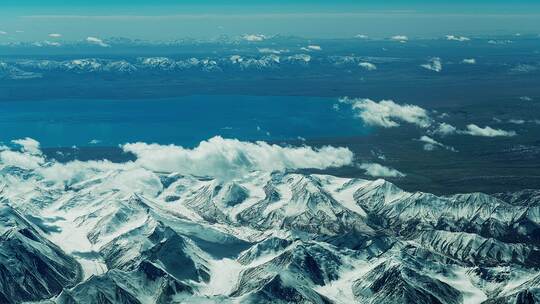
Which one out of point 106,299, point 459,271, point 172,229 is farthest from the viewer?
point 172,229

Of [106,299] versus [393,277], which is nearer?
[106,299]

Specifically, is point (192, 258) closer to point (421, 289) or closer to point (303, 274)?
point (303, 274)

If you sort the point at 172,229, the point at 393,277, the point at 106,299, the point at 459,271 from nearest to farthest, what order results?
1. the point at 106,299
2. the point at 393,277
3. the point at 459,271
4. the point at 172,229

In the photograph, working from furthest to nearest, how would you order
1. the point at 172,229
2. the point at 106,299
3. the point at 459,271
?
1. the point at 172,229
2. the point at 459,271
3. the point at 106,299

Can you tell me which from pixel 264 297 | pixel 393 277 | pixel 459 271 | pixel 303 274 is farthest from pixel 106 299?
pixel 459 271

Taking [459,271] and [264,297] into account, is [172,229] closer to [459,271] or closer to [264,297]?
[264,297]

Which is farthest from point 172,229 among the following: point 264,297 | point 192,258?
point 264,297

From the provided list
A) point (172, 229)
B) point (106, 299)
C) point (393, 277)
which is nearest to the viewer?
point (106, 299)

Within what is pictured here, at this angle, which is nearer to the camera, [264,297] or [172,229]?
[264,297]
